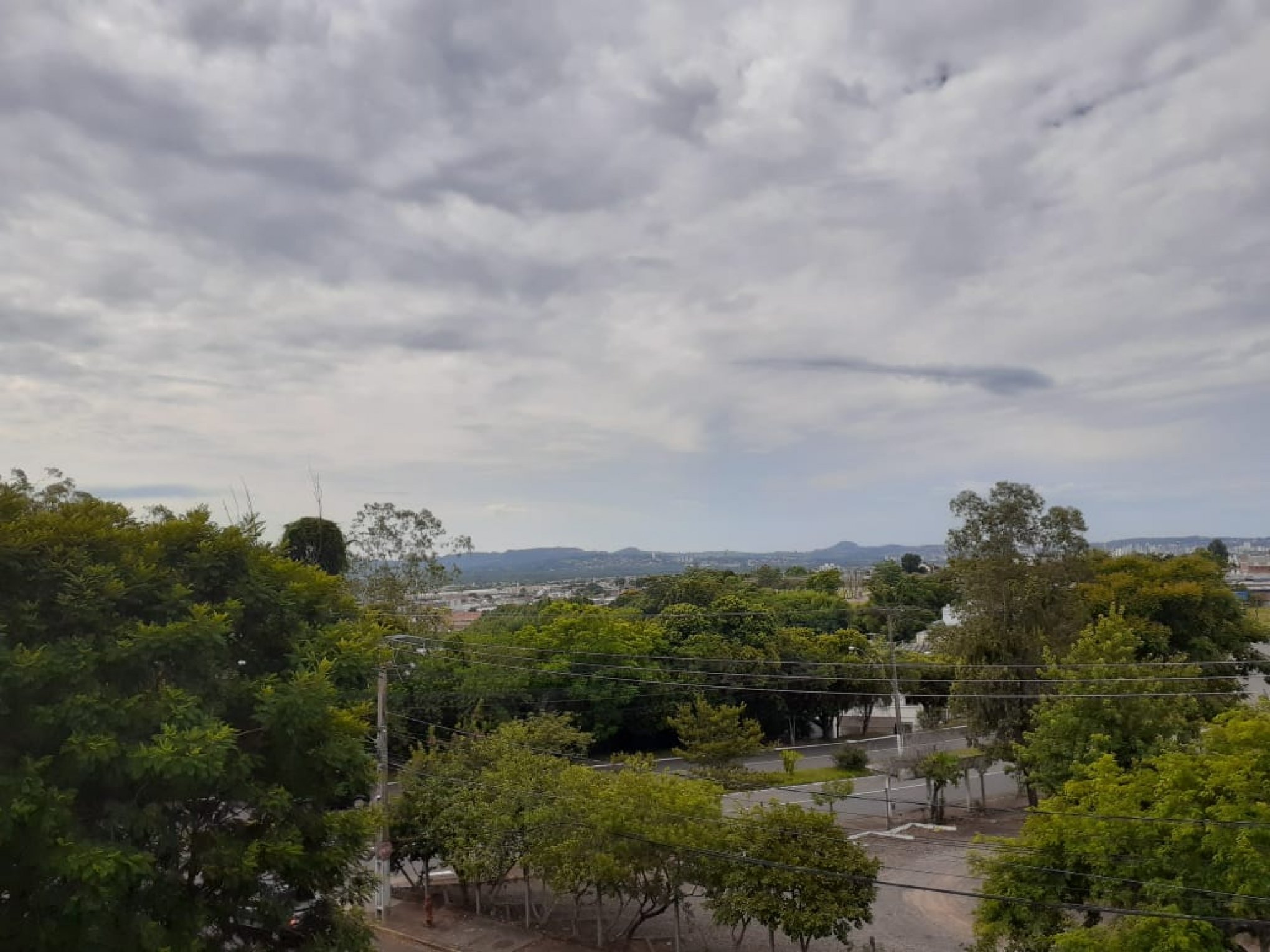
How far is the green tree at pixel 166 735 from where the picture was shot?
7941 mm

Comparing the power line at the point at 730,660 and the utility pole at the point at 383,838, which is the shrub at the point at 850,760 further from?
the utility pole at the point at 383,838

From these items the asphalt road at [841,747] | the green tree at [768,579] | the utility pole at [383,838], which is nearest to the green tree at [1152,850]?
the utility pole at [383,838]

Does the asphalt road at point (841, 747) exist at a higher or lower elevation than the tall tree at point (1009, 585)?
lower

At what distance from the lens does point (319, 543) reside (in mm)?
33062

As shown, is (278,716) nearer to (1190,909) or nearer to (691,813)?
(691,813)

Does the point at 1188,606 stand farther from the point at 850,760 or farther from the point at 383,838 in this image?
the point at 383,838

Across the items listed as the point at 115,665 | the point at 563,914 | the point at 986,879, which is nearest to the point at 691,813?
the point at 986,879

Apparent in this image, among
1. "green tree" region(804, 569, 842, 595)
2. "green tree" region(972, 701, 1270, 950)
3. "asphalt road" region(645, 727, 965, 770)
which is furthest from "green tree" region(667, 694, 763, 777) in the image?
"green tree" region(804, 569, 842, 595)

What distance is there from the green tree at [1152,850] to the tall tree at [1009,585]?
488 inches

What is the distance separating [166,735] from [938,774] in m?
23.3

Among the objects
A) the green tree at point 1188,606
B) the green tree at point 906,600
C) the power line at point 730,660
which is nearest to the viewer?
the power line at point 730,660

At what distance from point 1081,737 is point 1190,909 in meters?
7.99

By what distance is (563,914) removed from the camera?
1978 cm

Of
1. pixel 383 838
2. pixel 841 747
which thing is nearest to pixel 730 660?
pixel 841 747
